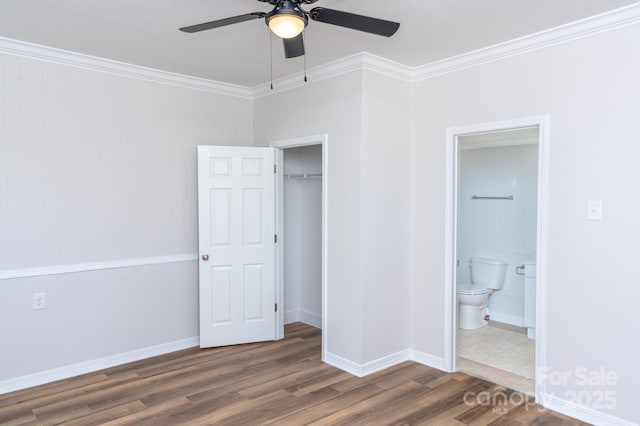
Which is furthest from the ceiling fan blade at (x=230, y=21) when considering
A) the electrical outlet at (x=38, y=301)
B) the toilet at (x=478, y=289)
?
the toilet at (x=478, y=289)

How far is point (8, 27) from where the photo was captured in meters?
2.96

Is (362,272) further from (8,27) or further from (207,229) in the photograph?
(8,27)

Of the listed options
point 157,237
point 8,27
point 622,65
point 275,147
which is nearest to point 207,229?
point 157,237

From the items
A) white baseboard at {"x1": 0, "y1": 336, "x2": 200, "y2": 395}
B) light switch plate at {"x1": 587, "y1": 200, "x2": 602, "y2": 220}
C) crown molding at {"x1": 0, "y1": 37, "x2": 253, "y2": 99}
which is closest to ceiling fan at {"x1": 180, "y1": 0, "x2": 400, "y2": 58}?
light switch plate at {"x1": 587, "y1": 200, "x2": 602, "y2": 220}

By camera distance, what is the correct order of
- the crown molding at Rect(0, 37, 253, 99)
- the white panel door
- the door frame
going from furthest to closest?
the white panel door < the crown molding at Rect(0, 37, 253, 99) < the door frame

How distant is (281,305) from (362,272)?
4.34 feet

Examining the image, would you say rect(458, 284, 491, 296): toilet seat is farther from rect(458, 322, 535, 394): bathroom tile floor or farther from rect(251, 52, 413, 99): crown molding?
rect(251, 52, 413, 99): crown molding

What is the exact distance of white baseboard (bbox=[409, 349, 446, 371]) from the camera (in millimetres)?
3721

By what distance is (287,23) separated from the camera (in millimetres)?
2039

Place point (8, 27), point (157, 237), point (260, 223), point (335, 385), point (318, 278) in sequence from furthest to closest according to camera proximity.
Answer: point (318, 278)
point (260, 223)
point (157, 237)
point (335, 385)
point (8, 27)

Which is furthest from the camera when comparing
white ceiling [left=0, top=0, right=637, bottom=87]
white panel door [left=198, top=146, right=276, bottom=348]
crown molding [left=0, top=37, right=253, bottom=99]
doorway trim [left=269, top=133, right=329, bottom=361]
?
white panel door [left=198, top=146, right=276, bottom=348]

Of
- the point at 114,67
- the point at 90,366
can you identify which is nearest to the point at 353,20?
the point at 114,67

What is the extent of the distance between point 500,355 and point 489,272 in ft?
3.99

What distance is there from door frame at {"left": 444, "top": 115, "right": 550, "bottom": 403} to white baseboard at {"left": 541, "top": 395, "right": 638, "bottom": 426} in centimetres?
7
